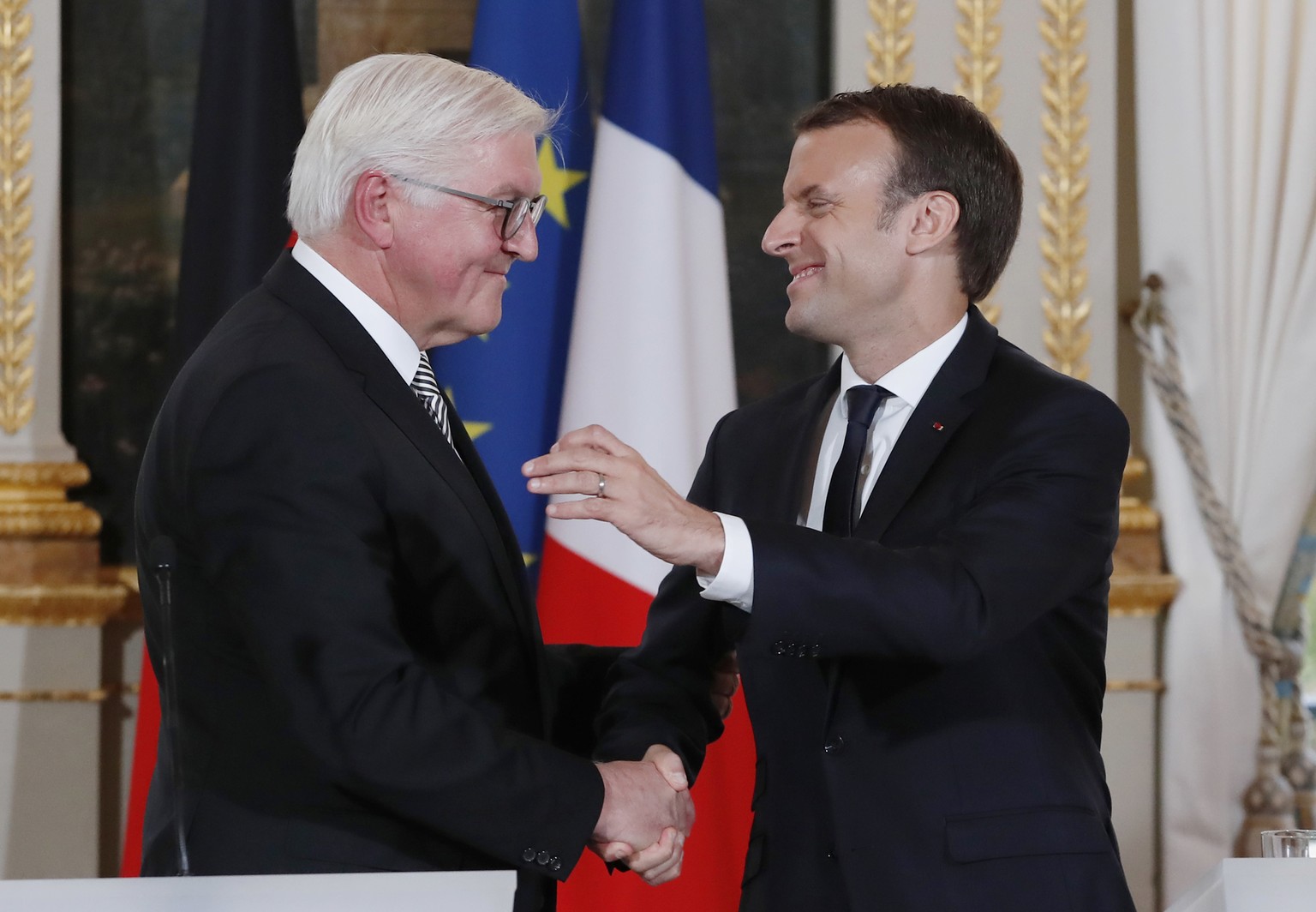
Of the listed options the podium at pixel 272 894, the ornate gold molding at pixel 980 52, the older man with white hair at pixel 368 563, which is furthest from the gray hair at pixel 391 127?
the ornate gold molding at pixel 980 52

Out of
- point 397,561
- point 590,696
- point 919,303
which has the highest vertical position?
point 919,303

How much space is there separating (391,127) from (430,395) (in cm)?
37

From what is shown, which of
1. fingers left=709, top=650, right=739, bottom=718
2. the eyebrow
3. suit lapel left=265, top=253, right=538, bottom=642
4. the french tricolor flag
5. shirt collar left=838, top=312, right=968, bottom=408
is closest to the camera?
suit lapel left=265, top=253, right=538, bottom=642

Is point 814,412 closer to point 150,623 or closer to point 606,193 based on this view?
point 150,623

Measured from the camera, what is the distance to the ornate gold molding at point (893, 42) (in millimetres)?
3762

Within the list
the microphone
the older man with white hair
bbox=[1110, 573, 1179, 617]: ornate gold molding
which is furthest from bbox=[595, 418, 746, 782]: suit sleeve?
bbox=[1110, 573, 1179, 617]: ornate gold molding

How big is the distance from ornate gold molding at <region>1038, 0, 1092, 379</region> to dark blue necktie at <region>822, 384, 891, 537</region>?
169 centimetres

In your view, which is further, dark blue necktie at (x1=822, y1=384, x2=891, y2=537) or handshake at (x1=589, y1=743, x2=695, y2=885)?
dark blue necktie at (x1=822, y1=384, x2=891, y2=537)

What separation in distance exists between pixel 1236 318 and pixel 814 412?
1750mm

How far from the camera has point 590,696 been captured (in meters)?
2.47

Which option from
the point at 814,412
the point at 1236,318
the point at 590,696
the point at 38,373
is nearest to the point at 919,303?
the point at 814,412

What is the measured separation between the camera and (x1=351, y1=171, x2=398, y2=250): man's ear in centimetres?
202

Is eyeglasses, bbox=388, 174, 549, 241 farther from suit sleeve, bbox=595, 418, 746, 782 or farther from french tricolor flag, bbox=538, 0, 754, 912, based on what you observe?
french tricolor flag, bbox=538, 0, 754, 912

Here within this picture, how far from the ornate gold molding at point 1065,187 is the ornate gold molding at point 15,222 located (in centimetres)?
249
